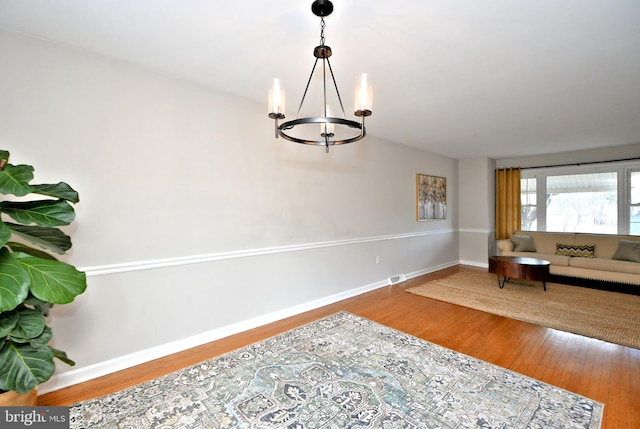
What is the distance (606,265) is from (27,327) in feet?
21.9

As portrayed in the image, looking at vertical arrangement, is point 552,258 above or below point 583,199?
below

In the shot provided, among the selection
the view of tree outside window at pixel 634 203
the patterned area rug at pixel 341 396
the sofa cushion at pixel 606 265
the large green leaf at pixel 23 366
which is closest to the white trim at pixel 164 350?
the patterned area rug at pixel 341 396

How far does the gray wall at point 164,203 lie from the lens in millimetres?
2092

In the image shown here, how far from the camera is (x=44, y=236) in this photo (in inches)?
64.7

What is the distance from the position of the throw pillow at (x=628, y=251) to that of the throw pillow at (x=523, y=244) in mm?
1158

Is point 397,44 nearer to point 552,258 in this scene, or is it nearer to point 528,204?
point 552,258

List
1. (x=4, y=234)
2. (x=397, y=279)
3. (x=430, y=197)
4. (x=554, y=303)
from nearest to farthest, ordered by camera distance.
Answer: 1. (x=4, y=234)
2. (x=554, y=303)
3. (x=397, y=279)
4. (x=430, y=197)

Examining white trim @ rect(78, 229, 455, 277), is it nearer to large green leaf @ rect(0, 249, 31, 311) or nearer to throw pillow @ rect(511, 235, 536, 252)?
large green leaf @ rect(0, 249, 31, 311)

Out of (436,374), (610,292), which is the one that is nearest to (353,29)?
(436,374)

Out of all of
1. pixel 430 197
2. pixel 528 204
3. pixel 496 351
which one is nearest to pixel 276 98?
pixel 496 351

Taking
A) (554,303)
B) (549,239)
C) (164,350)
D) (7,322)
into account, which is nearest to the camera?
(7,322)

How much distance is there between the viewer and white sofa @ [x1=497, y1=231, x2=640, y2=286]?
14.3 feet

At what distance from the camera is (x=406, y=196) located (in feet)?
17.0

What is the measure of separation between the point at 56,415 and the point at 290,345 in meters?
1.62
